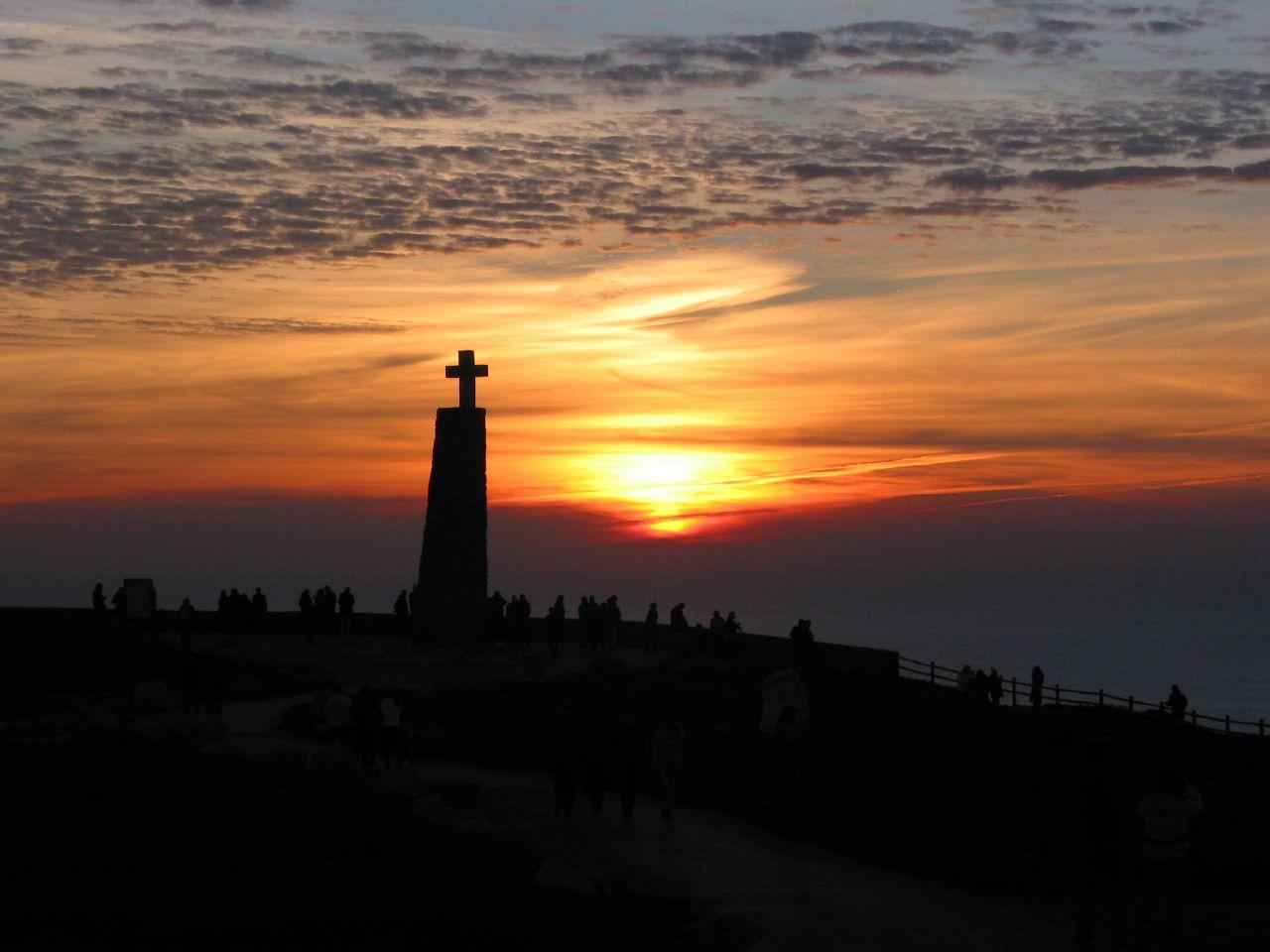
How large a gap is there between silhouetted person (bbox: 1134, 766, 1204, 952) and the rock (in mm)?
25150

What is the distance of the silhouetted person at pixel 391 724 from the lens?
23.2 meters

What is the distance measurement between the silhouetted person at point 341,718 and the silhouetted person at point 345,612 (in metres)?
21.7

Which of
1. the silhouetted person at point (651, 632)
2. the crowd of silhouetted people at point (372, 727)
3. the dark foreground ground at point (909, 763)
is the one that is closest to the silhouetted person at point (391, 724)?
the crowd of silhouetted people at point (372, 727)

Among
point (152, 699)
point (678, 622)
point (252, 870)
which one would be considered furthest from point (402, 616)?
point (252, 870)

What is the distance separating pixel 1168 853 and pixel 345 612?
127ft

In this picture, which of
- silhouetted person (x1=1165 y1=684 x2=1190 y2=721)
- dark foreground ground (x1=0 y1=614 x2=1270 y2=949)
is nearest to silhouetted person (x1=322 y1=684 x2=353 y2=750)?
dark foreground ground (x1=0 y1=614 x2=1270 y2=949)

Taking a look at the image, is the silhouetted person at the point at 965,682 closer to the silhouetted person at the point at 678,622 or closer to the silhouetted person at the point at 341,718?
the silhouetted person at the point at 678,622

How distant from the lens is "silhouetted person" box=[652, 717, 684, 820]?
1914cm

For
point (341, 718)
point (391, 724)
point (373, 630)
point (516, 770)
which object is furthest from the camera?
point (373, 630)

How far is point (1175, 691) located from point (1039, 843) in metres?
21.4

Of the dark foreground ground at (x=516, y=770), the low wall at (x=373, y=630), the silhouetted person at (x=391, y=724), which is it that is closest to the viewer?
the dark foreground ground at (x=516, y=770)

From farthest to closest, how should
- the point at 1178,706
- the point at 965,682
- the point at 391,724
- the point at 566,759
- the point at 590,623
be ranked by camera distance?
the point at 590,623, the point at 965,682, the point at 1178,706, the point at 391,724, the point at 566,759

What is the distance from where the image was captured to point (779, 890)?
45.4ft

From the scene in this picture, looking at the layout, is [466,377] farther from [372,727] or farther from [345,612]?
[372,727]
